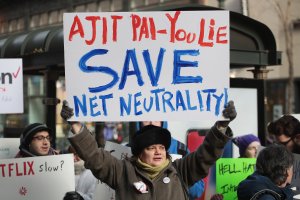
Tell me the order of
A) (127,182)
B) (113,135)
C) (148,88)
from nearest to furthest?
(127,182)
(148,88)
(113,135)

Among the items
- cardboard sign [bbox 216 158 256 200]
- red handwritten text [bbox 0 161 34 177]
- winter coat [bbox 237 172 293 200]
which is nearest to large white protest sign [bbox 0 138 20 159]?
red handwritten text [bbox 0 161 34 177]

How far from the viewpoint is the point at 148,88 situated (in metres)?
3.79

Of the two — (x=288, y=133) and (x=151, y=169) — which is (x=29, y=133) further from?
(x=288, y=133)

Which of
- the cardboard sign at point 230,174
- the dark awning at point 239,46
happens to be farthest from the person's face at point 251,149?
the dark awning at point 239,46

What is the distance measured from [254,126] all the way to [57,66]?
286 centimetres

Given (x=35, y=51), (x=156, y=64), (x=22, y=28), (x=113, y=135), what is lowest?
(x=113, y=135)

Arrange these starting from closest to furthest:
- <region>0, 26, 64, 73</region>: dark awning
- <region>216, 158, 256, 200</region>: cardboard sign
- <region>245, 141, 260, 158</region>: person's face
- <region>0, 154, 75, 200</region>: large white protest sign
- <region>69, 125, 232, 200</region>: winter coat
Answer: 1. <region>69, 125, 232, 200</region>: winter coat
2. <region>0, 154, 75, 200</region>: large white protest sign
3. <region>216, 158, 256, 200</region>: cardboard sign
4. <region>245, 141, 260, 158</region>: person's face
5. <region>0, 26, 64, 73</region>: dark awning

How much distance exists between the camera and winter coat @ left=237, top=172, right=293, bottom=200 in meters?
3.18

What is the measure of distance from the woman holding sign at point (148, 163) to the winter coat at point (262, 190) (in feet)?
0.90

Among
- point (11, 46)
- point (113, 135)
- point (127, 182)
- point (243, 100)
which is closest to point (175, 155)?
point (127, 182)

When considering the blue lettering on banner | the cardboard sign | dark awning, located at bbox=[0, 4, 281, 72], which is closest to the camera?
the blue lettering on banner

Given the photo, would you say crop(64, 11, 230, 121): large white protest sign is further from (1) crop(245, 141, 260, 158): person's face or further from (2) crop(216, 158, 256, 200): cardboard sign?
(1) crop(245, 141, 260, 158): person's face

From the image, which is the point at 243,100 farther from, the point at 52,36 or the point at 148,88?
the point at 148,88

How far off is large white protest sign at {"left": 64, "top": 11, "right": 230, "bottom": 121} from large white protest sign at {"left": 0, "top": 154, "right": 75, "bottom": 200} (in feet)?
3.59
